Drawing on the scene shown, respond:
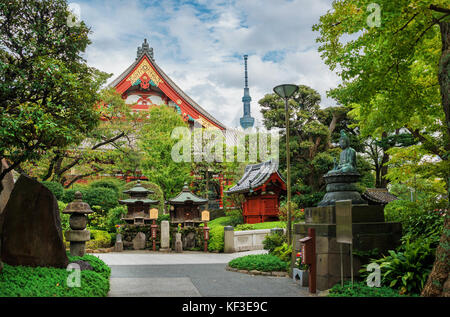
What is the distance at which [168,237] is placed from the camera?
60.6 feet

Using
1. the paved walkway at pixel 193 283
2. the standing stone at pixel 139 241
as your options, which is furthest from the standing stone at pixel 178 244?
the paved walkway at pixel 193 283

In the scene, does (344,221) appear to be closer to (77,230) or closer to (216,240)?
(77,230)

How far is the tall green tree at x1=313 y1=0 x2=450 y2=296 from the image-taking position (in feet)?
19.1

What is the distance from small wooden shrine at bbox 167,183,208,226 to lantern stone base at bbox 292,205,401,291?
12.4 m

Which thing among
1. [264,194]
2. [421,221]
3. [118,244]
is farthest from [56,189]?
[421,221]

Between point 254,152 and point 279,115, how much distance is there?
3.89 meters

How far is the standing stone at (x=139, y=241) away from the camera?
1870 centimetres

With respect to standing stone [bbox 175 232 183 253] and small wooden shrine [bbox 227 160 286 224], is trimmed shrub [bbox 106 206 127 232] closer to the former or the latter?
standing stone [bbox 175 232 183 253]

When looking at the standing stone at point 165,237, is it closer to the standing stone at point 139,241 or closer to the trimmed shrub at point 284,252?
the standing stone at point 139,241

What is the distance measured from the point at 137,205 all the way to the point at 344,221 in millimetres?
15351

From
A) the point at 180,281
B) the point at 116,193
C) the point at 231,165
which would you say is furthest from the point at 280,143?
the point at 180,281

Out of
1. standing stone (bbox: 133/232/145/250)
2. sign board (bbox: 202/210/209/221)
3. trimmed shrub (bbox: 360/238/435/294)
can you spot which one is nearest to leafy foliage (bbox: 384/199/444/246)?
trimmed shrub (bbox: 360/238/435/294)

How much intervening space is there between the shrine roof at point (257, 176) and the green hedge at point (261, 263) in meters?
11.7

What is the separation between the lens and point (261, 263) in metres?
10.4
